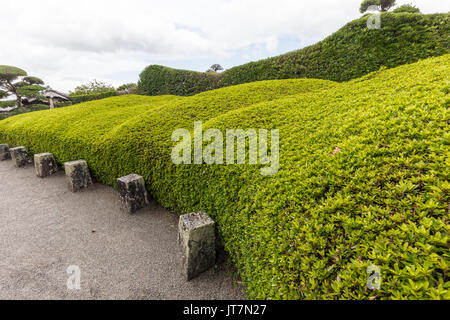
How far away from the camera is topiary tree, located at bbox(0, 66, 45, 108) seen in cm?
1873

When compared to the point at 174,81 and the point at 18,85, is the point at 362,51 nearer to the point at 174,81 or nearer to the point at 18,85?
the point at 174,81

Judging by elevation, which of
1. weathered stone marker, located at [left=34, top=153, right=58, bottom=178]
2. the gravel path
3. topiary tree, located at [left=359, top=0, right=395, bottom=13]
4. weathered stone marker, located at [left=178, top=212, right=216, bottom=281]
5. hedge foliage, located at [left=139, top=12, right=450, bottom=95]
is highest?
topiary tree, located at [left=359, top=0, right=395, bottom=13]

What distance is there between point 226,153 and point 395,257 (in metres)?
2.34

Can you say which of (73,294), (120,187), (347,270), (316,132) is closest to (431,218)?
(347,270)

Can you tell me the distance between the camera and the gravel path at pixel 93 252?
2680 millimetres

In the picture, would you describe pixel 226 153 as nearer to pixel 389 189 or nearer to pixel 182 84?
pixel 389 189

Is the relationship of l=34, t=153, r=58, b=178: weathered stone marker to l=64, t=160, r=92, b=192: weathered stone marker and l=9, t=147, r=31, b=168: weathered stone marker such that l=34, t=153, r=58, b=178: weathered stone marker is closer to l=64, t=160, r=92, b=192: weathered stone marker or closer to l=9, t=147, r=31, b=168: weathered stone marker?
l=64, t=160, r=92, b=192: weathered stone marker

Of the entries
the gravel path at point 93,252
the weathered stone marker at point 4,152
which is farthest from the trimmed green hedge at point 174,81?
the gravel path at point 93,252

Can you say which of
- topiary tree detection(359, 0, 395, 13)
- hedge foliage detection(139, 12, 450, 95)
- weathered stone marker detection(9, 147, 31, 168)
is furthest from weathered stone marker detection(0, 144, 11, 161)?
topiary tree detection(359, 0, 395, 13)

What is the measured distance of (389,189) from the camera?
150cm

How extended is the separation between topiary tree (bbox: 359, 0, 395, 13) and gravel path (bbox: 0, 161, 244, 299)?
22.8 metres

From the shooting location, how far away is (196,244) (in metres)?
2.79

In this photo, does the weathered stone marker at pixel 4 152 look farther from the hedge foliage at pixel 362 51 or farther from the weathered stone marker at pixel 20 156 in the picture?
the hedge foliage at pixel 362 51

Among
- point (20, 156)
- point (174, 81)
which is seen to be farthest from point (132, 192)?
point (174, 81)
